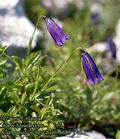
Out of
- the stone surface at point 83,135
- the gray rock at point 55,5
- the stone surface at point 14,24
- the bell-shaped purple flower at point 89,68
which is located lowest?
the stone surface at point 83,135

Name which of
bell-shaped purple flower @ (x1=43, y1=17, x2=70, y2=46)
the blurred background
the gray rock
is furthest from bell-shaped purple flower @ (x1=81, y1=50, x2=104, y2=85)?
the gray rock

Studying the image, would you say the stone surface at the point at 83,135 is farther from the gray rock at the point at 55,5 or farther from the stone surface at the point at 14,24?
the gray rock at the point at 55,5

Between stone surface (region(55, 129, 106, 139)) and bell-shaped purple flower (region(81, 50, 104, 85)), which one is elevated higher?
bell-shaped purple flower (region(81, 50, 104, 85))

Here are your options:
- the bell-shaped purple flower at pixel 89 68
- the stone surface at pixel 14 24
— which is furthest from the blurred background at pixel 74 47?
the bell-shaped purple flower at pixel 89 68

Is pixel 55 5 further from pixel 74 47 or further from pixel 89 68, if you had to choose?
pixel 89 68

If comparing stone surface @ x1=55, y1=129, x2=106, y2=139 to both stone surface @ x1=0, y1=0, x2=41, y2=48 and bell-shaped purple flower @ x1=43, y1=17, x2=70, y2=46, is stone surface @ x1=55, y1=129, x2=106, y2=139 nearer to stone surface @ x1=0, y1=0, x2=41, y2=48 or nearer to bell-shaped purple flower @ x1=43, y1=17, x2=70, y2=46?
bell-shaped purple flower @ x1=43, y1=17, x2=70, y2=46

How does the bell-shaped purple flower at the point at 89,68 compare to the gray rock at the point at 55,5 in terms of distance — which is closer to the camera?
the bell-shaped purple flower at the point at 89,68

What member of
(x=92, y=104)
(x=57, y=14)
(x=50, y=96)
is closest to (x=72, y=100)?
(x=92, y=104)

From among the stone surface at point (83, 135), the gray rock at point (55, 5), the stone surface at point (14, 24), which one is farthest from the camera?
the gray rock at point (55, 5)

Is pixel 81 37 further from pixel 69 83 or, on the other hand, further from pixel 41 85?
pixel 41 85
